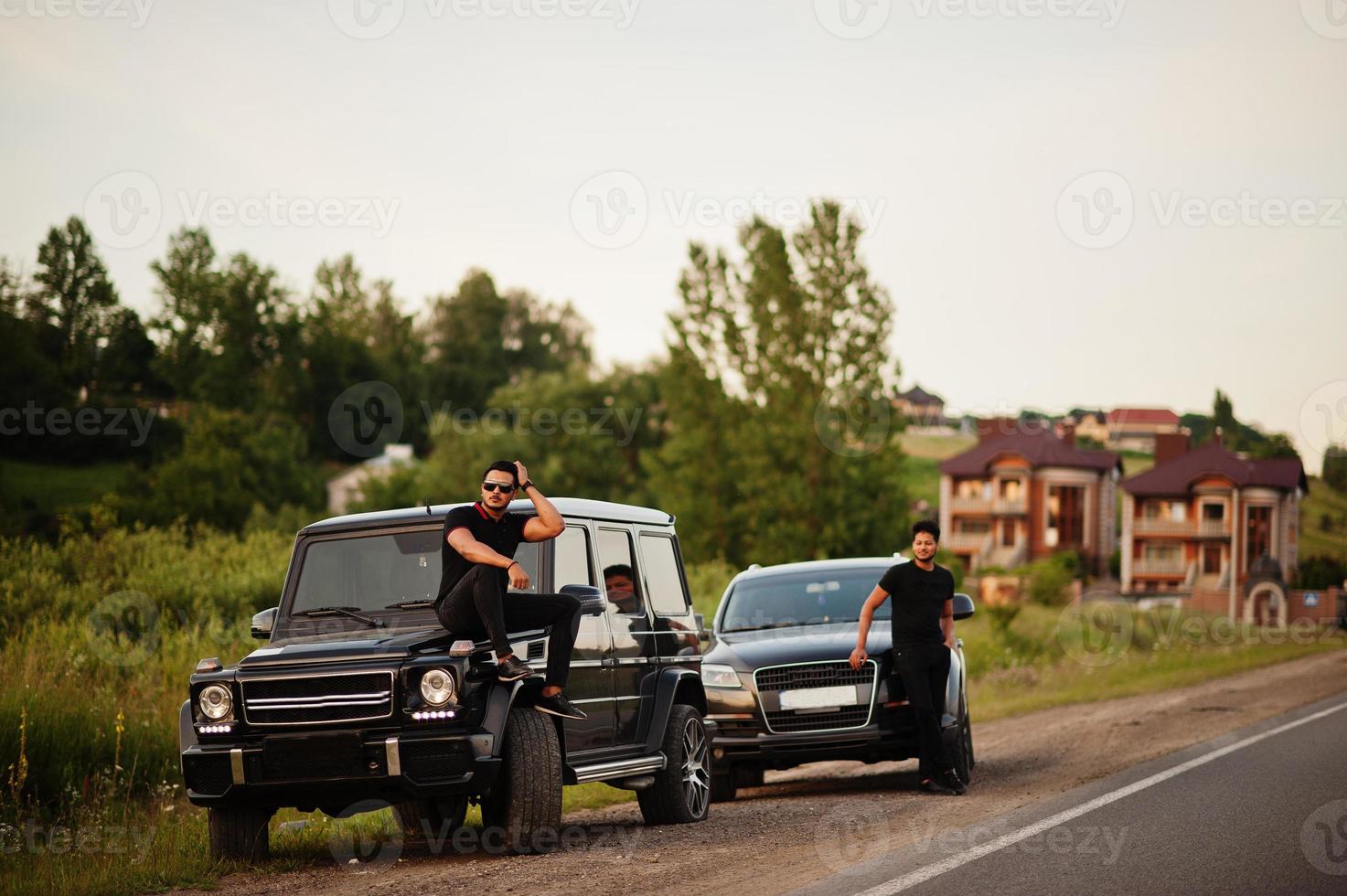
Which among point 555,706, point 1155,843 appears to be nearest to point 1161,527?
point 1155,843

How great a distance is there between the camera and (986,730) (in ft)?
59.7

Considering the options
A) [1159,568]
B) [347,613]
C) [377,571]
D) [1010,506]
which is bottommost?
[1159,568]

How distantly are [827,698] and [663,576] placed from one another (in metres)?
2.07

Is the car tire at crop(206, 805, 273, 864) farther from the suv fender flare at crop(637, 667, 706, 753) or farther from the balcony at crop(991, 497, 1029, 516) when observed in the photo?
the balcony at crop(991, 497, 1029, 516)

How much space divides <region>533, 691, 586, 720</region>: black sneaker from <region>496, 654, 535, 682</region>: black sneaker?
0.27 metres

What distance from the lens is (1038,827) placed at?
8.62 m

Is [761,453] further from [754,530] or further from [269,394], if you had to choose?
[269,394]

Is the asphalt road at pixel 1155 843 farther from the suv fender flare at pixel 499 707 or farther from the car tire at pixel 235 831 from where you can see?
the car tire at pixel 235 831

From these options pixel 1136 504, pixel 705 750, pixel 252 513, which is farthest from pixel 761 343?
pixel 705 750

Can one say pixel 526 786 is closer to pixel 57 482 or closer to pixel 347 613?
pixel 347 613

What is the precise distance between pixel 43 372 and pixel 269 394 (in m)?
15.8

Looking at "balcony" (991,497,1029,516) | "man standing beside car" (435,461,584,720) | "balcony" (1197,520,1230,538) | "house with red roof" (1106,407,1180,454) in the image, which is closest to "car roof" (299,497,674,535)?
"man standing beside car" (435,461,584,720)

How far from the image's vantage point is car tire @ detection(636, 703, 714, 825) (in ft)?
31.9

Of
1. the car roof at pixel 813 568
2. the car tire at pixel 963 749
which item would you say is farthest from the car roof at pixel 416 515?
the car roof at pixel 813 568
